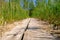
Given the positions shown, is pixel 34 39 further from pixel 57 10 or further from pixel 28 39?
pixel 57 10

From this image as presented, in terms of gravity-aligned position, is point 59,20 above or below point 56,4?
below

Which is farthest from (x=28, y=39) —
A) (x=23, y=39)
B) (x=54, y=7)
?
(x=54, y=7)

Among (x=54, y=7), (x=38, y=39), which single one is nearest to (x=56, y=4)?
(x=54, y=7)

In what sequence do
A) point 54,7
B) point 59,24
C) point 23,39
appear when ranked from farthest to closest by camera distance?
point 54,7 < point 59,24 < point 23,39

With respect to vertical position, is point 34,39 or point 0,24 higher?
point 34,39

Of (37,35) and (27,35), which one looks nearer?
(27,35)

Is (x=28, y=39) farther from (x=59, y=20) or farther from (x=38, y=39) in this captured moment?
(x=59, y=20)

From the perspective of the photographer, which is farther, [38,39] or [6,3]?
[6,3]

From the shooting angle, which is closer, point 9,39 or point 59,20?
point 9,39

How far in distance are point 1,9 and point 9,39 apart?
302 centimetres

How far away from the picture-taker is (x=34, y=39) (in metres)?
2.18

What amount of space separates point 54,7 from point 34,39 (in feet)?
8.95

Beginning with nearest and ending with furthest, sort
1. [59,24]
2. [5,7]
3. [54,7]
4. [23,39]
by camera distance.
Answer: [23,39], [59,24], [54,7], [5,7]

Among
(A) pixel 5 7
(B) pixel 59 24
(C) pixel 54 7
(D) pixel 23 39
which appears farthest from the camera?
(A) pixel 5 7
